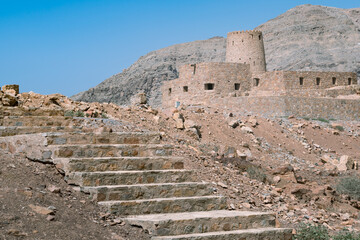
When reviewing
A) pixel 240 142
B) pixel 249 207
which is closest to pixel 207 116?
pixel 240 142

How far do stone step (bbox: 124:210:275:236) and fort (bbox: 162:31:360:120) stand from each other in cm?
1877

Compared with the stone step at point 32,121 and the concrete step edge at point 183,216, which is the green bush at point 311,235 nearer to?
the concrete step edge at point 183,216

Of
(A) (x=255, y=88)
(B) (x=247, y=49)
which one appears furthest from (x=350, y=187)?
(B) (x=247, y=49)

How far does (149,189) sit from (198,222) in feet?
3.25

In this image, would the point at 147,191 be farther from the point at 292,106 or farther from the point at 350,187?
the point at 292,106

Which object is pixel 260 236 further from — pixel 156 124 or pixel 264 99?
pixel 264 99

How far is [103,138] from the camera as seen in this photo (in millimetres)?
8312

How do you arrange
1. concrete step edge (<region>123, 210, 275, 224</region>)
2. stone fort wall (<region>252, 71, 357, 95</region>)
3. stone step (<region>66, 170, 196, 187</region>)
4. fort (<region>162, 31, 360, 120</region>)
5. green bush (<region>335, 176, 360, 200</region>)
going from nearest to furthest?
concrete step edge (<region>123, 210, 275, 224</region>) → stone step (<region>66, 170, 196, 187</region>) → green bush (<region>335, 176, 360, 200</region>) → fort (<region>162, 31, 360, 120</region>) → stone fort wall (<region>252, 71, 357, 95</region>)

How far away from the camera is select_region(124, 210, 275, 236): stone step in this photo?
6.39 metres

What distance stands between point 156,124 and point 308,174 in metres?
5.37

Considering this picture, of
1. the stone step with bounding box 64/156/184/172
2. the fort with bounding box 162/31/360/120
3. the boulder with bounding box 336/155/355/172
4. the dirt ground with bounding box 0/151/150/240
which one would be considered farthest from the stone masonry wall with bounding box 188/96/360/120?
the dirt ground with bounding box 0/151/150/240

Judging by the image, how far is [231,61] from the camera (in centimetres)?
3186

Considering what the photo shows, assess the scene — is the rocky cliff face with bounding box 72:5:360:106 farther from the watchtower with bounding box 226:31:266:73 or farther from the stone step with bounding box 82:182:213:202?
the stone step with bounding box 82:182:213:202

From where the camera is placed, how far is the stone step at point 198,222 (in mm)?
6391
